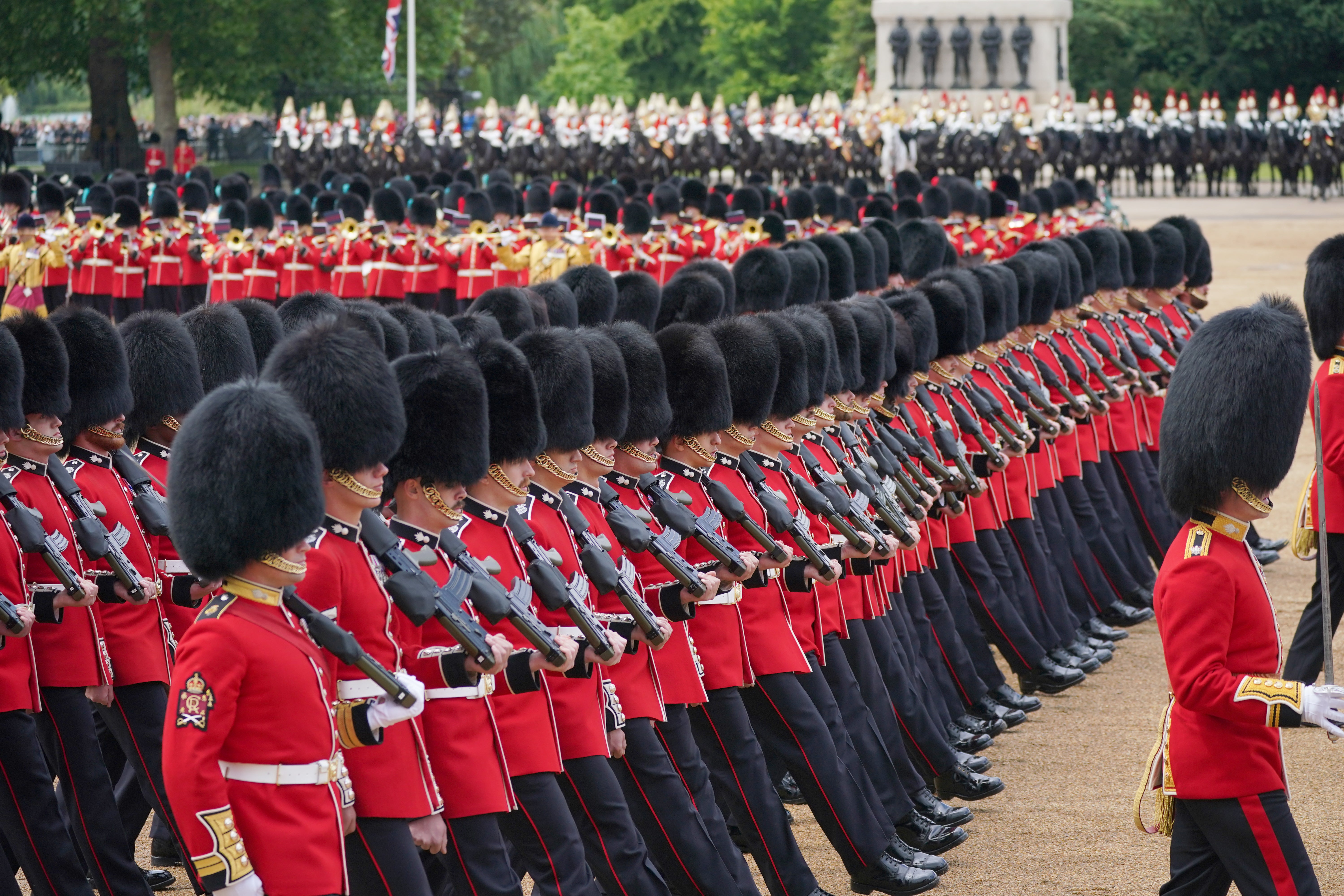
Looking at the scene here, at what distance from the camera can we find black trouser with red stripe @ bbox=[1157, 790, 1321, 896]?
3.14 m

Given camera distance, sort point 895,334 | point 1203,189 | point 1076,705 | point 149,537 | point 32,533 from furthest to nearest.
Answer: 1. point 1203,189
2. point 1076,705
3. point 895,334
4. point 149,537
5. point 32,533

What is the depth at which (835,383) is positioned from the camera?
510 centimetres

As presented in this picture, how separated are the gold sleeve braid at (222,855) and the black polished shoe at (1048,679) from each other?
12.5 ft

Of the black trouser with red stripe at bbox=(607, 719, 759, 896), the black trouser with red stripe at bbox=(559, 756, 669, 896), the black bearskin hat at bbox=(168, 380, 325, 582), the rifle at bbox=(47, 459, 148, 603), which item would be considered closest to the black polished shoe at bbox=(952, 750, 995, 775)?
the black trouser with red stripe at bbox=(607, 719, 759, 896)

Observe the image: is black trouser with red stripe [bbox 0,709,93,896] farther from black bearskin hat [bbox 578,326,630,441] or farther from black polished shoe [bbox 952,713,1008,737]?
black polished shoe [bbox 952,713,1008,737]

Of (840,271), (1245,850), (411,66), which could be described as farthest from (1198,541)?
(411,66)

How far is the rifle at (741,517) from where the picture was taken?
418 cm

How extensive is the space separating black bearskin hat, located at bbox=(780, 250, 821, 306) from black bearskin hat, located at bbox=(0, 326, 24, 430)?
172 inches

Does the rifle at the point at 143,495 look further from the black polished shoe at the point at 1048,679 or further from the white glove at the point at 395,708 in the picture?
the black polished shoe at the point at 1048,679

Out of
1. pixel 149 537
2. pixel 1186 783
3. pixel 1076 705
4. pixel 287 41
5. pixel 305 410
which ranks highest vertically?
pixel 287 41

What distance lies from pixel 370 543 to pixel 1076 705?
11.6 ft

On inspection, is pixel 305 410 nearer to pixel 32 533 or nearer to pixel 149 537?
pixel 32 533

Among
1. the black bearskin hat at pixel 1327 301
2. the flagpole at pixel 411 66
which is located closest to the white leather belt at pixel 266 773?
the black bearskin hat at pixel 1327 301

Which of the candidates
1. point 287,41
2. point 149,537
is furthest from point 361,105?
point 149,537
